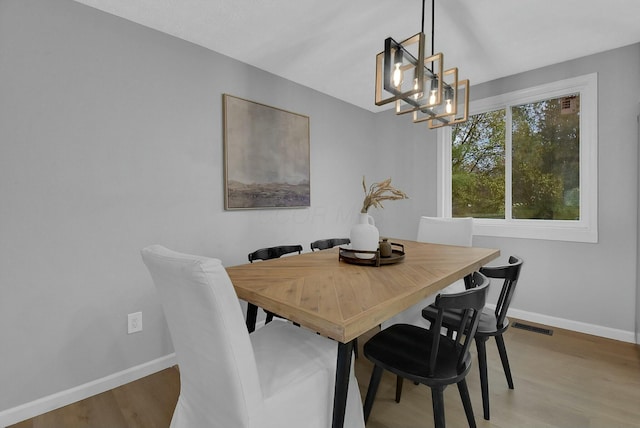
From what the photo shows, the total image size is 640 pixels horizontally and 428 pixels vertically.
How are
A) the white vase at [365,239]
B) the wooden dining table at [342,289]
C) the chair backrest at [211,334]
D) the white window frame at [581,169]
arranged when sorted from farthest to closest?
1. the white window frame at [581,169]
2. the white vase at [365,239]
3. the wooden dining table at [342,289]
4. the chair backrest at [211,334]

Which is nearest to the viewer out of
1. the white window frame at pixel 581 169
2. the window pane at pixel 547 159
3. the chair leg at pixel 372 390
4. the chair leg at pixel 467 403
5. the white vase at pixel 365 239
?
the chair leg at pixel 467 403

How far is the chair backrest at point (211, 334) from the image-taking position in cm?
88

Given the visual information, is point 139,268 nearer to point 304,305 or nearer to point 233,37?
point 304,305

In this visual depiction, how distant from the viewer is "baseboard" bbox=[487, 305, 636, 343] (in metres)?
2.49

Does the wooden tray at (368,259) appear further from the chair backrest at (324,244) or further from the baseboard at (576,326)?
the baseboard at (576,326)

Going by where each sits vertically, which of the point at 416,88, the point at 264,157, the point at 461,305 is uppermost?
the point at 416,88

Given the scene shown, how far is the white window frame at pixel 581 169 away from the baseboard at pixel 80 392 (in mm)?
3107

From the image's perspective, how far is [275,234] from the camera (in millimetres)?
2910

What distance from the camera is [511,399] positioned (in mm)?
1771

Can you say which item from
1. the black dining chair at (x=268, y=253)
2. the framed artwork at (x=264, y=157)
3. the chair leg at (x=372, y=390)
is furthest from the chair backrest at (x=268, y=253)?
the chair leg at (x=372, y=390)

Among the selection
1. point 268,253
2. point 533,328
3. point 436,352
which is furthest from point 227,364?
point 533,328

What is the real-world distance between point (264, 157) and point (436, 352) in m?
2.11

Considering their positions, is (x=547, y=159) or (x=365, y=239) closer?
(x=365, y=239)

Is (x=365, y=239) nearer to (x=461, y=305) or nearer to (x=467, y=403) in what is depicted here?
(x=461, y=305)
